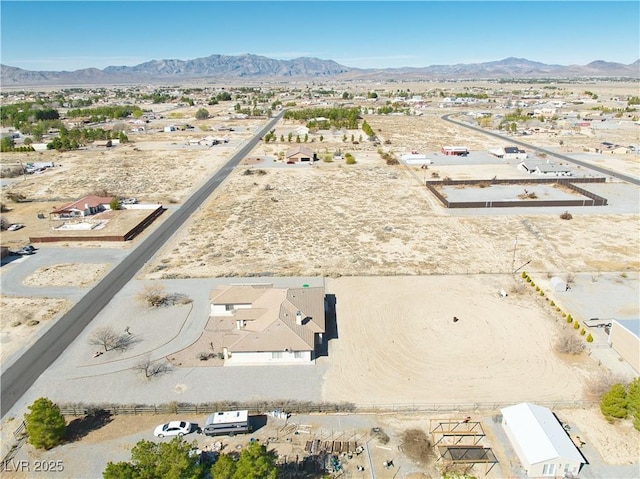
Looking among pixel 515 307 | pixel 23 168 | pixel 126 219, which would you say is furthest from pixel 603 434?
pixel 23 168

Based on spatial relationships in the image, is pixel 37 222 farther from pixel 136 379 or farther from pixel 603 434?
pixel 603 434

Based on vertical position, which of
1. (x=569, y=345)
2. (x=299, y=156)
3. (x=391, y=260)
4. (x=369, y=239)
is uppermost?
(x=299, y=156)

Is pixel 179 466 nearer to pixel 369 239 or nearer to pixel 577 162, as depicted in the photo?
pixel 369 239

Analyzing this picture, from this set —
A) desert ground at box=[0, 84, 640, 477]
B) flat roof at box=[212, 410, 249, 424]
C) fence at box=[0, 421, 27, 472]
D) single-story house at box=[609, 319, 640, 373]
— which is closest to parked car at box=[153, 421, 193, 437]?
flat roof at box=[212, 410, 249, 424]

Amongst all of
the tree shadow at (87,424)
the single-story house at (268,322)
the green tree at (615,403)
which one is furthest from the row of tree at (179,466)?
the green tree at (615,403)

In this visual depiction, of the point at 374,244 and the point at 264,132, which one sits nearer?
the point at 374,244

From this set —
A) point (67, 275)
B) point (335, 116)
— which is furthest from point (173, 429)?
point (335, 116)

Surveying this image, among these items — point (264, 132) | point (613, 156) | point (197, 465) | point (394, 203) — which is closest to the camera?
point (197, 465)

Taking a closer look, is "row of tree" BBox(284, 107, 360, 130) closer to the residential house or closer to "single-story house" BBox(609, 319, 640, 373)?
the residential house
